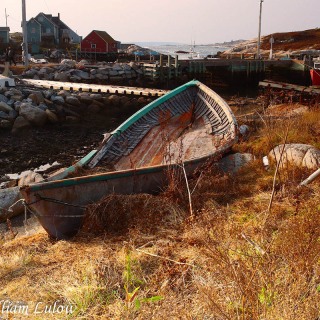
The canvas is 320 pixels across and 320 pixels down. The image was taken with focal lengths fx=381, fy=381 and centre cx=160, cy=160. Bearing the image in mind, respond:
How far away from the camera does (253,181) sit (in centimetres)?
698

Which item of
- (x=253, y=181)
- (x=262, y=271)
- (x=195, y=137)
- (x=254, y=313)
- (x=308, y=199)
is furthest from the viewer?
(x=195, y=137)

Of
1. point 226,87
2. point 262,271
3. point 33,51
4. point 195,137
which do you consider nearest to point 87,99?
point 195,137

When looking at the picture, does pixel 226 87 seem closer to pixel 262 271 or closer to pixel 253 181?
pixel 253 181

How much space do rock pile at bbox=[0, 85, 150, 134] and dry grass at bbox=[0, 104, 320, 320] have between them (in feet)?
39.3

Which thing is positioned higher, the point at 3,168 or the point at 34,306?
the point at 34,306

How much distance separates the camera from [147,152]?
909 cm

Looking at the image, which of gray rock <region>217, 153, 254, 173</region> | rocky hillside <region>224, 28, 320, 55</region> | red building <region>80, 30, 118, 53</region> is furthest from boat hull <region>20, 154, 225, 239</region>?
rocky hillside <region>224, 28, 320, 55</region>

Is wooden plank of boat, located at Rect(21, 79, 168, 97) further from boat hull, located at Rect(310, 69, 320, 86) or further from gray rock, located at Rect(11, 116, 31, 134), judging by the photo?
boat hull, located at Rect(310, 69, 320, 86)

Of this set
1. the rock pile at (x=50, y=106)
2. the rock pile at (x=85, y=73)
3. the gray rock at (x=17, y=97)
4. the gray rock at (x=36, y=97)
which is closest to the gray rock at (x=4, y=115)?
the rock pile at (x=50, y=106)

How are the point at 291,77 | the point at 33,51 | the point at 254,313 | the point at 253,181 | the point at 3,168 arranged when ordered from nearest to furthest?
1. the point at 254,313
2. the point at 253,181
3. the point at 3,168
4. the point at 291,77
5. the point at 33,51

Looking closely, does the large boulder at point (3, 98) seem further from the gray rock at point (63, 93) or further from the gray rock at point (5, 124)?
the gray rock at point (63, 93)

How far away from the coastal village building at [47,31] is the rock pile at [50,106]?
35084 millimetres

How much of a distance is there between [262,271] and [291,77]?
32.5 meters

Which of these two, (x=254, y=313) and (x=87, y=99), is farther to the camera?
(x=87, y=99)
